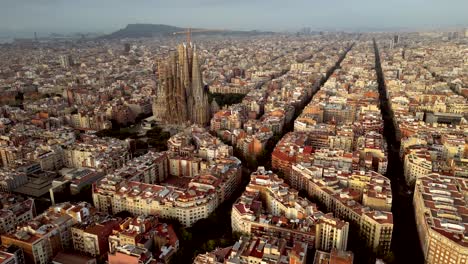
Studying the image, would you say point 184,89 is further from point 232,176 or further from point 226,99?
point 232,176

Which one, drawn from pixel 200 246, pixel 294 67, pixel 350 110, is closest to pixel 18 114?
pixel 200 246

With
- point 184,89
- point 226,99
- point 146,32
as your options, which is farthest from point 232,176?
point 146,32

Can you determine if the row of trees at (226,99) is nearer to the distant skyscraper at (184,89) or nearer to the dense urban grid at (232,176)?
the dense urban grid at (232,176)

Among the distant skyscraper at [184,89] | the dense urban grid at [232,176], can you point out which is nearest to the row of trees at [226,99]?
the dense urban grid at [232,176]

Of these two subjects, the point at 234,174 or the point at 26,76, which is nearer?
the point at 234,174

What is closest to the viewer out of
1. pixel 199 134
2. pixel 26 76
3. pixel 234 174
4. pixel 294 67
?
pixel 234 174

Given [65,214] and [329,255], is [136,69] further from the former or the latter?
[329,255]

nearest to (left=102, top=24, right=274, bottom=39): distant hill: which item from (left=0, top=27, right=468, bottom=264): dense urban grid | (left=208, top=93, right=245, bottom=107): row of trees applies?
(left=208, top=93, right=245, bottom=107): row of trees

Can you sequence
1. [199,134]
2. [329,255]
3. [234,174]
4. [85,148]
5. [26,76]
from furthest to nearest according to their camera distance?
[26,76] → [199,134] → [85,148] → [234,174] → [329,255]
